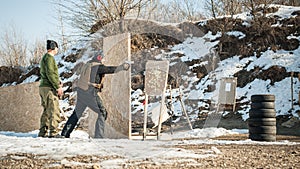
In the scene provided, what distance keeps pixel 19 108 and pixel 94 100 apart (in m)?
3.28

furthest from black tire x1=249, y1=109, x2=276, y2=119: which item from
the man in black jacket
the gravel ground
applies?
the man in black jacket

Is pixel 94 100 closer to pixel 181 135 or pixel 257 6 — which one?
pixel 181 135

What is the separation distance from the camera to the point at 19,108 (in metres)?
10.6

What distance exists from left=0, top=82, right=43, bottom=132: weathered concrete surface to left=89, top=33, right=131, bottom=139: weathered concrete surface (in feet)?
8.08

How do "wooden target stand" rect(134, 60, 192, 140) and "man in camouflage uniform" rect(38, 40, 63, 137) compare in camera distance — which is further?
"wooden target stand" rect(134, 60, 192, 140)

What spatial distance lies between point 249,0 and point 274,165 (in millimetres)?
19835

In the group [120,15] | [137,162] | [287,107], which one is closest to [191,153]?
[137,162]

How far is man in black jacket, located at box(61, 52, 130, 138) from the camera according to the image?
8336 millimetres

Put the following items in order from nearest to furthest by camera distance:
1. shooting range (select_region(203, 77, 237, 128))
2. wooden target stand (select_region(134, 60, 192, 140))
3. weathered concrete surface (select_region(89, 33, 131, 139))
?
1. weathered concrete surface (select_region(89, 33, 131, 139))
2. wooden target stand (select_region(134, 60, 192, 140))
3. shooting range (select_region(203, 77, 237, 128))

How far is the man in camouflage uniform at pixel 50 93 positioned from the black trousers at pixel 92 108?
1.99 feet

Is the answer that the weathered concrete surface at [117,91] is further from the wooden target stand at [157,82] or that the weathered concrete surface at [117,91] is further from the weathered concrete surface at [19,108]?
the weathered concrete surface at [19,108]

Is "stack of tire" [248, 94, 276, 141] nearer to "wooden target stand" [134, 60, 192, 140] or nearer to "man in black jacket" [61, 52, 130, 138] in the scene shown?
"wooden target stand" [134, 60, 192, 140]

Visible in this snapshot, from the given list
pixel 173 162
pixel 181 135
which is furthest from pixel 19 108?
pixel 173 162

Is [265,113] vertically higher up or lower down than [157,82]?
lower down
